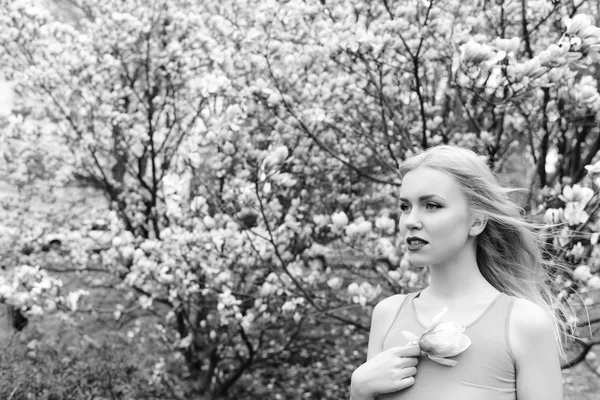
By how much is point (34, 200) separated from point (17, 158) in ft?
2.31

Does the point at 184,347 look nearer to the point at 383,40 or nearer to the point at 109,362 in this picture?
the point at 109,362

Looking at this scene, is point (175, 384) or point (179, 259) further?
point (175, 384)

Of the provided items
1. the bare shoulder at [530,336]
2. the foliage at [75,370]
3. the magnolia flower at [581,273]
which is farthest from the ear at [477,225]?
the foliage at [75,370]

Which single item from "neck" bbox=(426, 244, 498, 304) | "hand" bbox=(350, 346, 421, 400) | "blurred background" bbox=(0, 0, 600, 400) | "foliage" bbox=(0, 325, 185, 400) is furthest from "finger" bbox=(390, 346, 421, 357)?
"foliage" bbox=(0, 325, 185, 400)

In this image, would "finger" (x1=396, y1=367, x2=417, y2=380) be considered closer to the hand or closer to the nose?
the hand

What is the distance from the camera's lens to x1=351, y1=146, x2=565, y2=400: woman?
142 cm

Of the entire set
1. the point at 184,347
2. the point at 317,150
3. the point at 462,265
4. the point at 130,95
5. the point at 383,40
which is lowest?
the point at 462,265

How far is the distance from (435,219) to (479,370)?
0.35 m

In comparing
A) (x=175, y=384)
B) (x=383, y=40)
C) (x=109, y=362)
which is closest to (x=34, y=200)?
(x=109, y=362)

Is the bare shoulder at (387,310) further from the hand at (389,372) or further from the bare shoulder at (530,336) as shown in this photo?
the bare shoulder at (530,336)

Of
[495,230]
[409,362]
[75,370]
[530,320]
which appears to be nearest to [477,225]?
[495,230]

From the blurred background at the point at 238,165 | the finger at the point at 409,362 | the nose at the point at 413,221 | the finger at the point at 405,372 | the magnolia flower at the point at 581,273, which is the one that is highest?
the blurred background at the point at 238,165

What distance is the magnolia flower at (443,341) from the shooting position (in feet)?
4.63

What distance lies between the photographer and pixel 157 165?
594 centimetres
